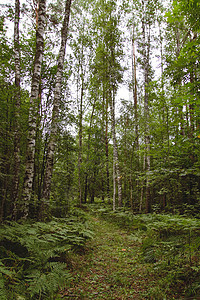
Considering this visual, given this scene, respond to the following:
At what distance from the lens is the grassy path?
309 cm

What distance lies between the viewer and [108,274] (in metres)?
3.85

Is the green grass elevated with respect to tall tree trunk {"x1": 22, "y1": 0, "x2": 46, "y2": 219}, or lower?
lower

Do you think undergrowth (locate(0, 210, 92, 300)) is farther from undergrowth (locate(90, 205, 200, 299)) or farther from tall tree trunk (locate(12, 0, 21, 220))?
tall tree trunk (locate(12, 0, 21, 220))

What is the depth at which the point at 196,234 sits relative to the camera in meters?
4.25

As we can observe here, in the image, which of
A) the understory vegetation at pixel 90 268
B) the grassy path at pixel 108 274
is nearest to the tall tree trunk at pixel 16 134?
the understory vegetation at pixel 90 268

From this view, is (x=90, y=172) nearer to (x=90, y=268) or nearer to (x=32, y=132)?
(x=32, y=132)

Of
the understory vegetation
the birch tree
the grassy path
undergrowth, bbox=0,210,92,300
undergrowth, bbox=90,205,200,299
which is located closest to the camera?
undergrowth, bbox=0,210,92,300

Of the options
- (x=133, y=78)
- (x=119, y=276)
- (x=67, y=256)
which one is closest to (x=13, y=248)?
(x=67, y=256)

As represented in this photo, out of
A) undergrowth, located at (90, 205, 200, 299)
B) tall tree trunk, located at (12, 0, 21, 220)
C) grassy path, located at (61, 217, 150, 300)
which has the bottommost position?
grassy path, located at (61, 217, 150, 300)

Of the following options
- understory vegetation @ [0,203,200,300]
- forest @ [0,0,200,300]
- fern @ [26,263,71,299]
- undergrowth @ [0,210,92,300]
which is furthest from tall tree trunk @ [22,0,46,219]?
fern @ [26,263,71,299]

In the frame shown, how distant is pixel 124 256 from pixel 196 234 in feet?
6.59

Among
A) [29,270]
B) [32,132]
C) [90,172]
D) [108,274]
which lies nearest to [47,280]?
[29,270]

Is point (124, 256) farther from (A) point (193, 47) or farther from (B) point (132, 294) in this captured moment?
(A) point (193, 47)

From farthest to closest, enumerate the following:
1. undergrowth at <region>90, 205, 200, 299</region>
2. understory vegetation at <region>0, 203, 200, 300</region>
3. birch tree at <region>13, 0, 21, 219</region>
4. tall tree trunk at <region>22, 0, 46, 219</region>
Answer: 1. tall tree trunk at <region>22, 0, 46, 219</region>
2. birch tree at <region>13, 0, 21, 219</region>
3. undergrowth at <region>90, 205, 200, 299</region>
4. understory vegetation at <region>0, 203, 200, 300</region>
